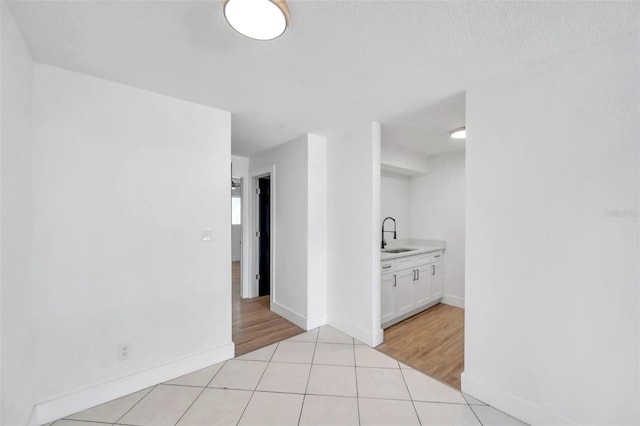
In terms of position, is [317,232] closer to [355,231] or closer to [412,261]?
[355,231]

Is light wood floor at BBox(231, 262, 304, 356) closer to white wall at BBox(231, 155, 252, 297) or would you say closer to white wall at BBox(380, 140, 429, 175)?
white wall at BBox(231, 155, 252, 297)

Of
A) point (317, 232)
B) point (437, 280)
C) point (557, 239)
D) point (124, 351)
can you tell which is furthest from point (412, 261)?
point (124, 351)

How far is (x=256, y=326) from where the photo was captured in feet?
10.7

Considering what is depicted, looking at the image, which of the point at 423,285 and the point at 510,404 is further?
the point at 423,285

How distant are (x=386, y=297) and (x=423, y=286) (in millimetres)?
850

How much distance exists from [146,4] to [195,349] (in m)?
2.44

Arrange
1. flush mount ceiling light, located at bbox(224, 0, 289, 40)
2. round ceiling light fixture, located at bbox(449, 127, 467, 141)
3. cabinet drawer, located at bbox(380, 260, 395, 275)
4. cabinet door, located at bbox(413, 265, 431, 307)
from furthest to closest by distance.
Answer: cabinet door, located at bbox(413, 265, 431, 307) < cabinet drawer, located at bbox(380, 260, 395, 275) < round ceiling light fixture, located at bbox(449, 127, 467, 141) < flush mount ceiling light, located at bbox(224, 0, 289, 40)

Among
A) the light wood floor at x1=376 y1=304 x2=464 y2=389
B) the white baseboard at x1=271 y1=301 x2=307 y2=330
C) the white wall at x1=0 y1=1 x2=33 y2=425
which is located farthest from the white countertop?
the white wall at x1=0 y1=1 x2=33 y2=425

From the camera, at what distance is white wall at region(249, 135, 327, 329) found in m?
3.19

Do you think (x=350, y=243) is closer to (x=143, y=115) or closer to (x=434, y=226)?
(x=434, y=226)

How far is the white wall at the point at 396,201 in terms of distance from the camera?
4.25 m

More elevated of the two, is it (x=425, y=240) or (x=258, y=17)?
(x=258, y=17)

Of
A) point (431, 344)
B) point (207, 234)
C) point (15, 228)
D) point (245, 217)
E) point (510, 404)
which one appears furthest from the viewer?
point (245, 217)

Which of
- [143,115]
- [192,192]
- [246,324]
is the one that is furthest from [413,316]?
[143,115]
